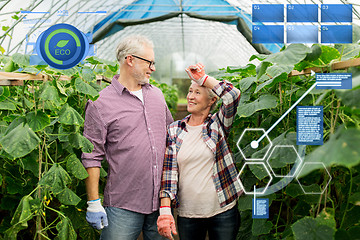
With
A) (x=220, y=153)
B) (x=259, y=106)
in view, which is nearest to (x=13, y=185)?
(x=220, y=153)

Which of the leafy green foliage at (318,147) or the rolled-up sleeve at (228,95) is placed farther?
the rolled-up sleeve at (228,95)

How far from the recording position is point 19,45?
8953mm

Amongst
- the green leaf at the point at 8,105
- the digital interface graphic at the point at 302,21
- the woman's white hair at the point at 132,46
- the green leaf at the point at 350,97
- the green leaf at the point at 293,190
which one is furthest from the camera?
the woman's white hair at the point at 132,46

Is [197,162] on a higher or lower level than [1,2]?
lower

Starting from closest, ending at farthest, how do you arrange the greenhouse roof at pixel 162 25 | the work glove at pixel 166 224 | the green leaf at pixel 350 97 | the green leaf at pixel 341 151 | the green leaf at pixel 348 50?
the green leaf at pixel 341 151
the green leaf at pixel 350 97
the green leaf at pixel 348 50
the work glove at pixel 166 224
the greenhouse roof at pixel 162 25

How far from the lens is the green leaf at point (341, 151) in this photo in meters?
0.89

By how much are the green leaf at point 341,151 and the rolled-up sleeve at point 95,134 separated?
150cm

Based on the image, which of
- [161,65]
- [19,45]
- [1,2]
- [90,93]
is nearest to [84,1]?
[19,45]

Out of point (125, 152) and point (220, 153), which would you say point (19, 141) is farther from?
point (220, 153)

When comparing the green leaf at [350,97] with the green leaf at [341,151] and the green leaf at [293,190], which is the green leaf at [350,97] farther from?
the green leaf at [293,190]

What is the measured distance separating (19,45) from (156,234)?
7.95m

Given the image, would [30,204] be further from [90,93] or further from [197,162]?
[197,162]

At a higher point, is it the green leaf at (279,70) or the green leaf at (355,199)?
the green leaf at (279,70)

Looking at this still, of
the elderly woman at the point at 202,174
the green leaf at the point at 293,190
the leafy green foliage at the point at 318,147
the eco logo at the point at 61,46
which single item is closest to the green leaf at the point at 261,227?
the leafy green foliage at the point at 318,147
